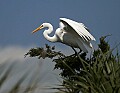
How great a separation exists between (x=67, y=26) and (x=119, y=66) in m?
8.14

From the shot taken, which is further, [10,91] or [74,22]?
[74,22]

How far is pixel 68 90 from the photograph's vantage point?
6773 millimetres

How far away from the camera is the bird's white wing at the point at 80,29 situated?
1419 centimetres

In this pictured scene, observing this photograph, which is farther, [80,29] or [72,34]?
[72,34]

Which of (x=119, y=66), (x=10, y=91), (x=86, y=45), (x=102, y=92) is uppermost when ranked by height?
(x=86, y=45)

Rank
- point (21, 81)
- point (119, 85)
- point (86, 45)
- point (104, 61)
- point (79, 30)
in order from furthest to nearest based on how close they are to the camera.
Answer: point (86, 45) → point (79, 30) → point (104, 61) → point (119, 85) → point (21, 81)

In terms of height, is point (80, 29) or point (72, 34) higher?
point (72, 34)

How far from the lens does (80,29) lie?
14523 millimetres

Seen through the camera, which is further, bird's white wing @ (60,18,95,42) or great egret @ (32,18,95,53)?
great egret @ (32,18,95,53)

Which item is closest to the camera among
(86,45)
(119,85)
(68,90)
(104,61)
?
(119,85)

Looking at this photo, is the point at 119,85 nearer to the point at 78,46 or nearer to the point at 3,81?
the point at 3,81

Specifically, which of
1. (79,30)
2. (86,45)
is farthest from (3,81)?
(86,45)

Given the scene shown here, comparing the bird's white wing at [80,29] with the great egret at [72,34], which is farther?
the great egret at [72,34]

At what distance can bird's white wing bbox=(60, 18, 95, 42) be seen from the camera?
14.2m
